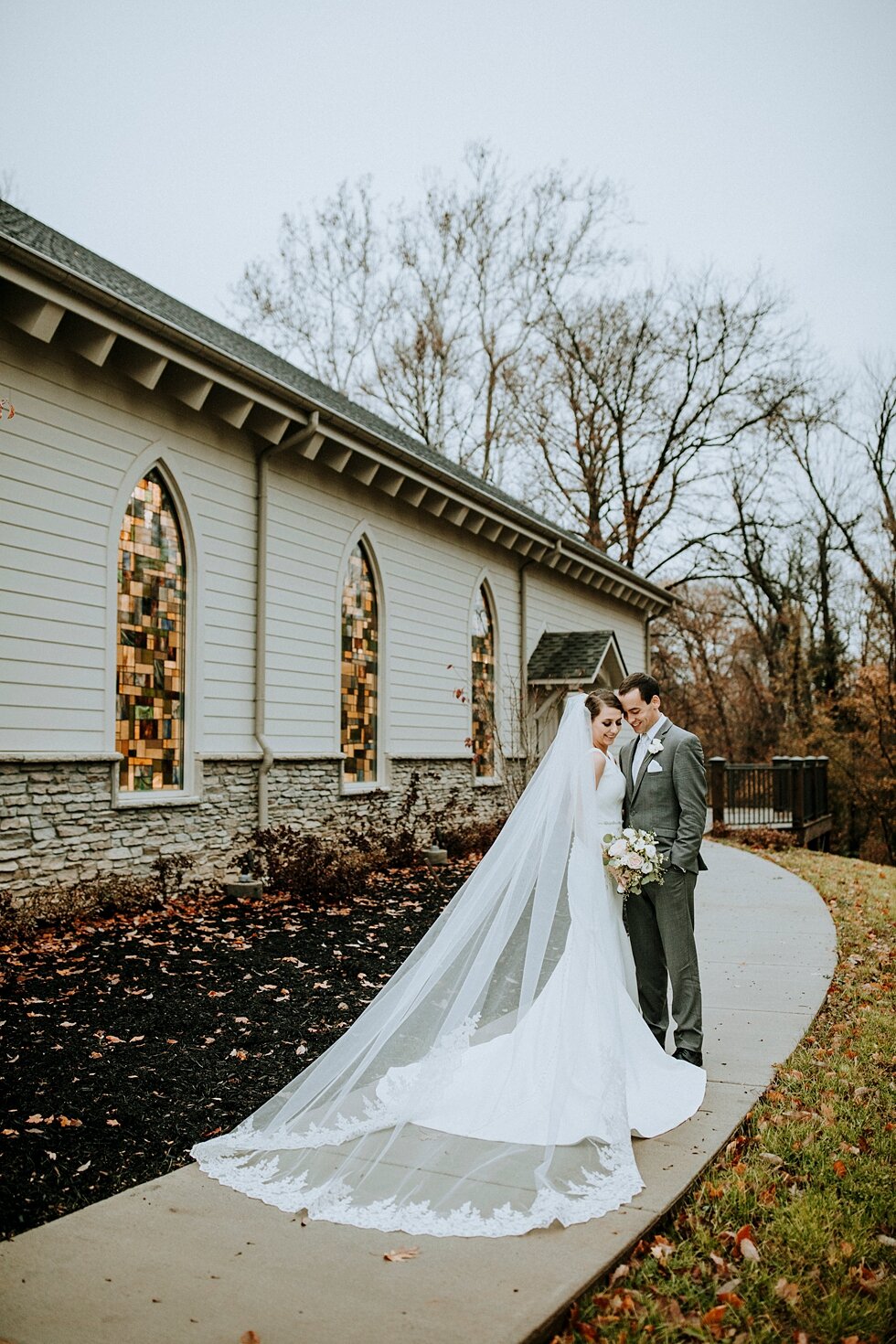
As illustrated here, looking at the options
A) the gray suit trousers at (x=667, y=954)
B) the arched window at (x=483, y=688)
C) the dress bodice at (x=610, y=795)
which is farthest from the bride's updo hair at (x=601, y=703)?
the arched window at (x=483, y=688)

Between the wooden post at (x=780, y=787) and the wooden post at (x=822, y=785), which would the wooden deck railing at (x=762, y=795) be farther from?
the wooden post at (x=822, y=785)

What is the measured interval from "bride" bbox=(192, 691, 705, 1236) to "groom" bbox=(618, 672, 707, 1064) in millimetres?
178

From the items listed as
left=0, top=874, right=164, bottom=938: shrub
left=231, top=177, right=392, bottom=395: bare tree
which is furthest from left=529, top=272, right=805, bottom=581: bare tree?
left=0, top=874, right=164, bottom=938: shrub

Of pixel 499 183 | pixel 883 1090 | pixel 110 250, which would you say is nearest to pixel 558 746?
pixel 883 1090

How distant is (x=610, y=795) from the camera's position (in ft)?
18.6

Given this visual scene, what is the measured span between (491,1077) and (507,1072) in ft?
0.26

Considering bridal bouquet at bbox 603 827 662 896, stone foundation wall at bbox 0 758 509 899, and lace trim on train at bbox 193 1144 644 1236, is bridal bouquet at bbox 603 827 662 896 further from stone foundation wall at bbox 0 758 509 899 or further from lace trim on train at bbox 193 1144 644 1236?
stone foundation wall at bbox 0 758 509 899

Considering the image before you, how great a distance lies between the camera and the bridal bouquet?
536cm

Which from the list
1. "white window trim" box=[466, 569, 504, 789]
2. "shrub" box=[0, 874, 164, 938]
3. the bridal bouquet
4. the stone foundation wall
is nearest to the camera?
the bridal bouquet

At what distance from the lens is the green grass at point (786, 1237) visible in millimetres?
3316

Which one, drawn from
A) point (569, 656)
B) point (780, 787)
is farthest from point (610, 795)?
point (780, 787)

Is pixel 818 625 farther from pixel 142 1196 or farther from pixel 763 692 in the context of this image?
pixel 142 1196

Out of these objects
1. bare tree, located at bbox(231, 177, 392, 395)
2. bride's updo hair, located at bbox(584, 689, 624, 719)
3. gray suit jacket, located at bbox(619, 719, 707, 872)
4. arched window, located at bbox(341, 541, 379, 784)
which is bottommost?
gray suit jacket, located at bbox(619, 719, 707, 872)

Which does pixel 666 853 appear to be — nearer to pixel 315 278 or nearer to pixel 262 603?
pixel 262 603
